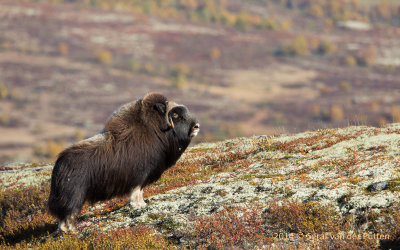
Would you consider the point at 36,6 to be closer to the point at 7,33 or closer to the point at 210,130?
the point at 7,33

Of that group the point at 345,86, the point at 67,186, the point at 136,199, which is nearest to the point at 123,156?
the point at 136,199

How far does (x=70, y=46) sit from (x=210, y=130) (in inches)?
2916

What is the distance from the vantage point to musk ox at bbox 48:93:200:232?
7723 mm

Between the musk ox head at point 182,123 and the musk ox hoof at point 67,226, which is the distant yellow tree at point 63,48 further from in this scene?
the musk ox hoof at point 67,226

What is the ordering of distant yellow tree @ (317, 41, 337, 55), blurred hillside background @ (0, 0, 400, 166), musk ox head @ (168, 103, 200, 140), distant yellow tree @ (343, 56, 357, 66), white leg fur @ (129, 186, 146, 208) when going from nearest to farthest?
white leg fur @ (129, 186, 146, 208), musk ox head @ (168, 103, 200, 140), blurred hillside background @ (0, 0, 400, 166), distant yellow tree @ (343, 56, 357, 66), distant yellow tree @ (317, 41, 337, 55)

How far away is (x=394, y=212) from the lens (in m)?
6.25

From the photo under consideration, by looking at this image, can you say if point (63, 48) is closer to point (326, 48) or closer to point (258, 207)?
point (326, 48)

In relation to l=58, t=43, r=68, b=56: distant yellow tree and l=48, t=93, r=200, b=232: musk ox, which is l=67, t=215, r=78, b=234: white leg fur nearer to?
l=48, t=93, r=200, b=232: musk ox

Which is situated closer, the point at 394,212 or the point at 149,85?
the point at 394,212

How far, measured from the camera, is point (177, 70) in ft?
489

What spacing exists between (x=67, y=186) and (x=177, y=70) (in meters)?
143

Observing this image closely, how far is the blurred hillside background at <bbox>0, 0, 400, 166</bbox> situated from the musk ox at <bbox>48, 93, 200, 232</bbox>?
280ft

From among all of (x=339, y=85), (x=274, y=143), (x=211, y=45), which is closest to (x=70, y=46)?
(x=211, y=45)

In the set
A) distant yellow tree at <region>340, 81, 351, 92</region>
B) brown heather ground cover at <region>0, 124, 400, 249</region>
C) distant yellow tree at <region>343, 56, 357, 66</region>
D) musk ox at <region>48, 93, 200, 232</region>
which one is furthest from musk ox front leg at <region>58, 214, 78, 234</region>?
distant yellow tree at <region>343, 56, 357, 66</region>
